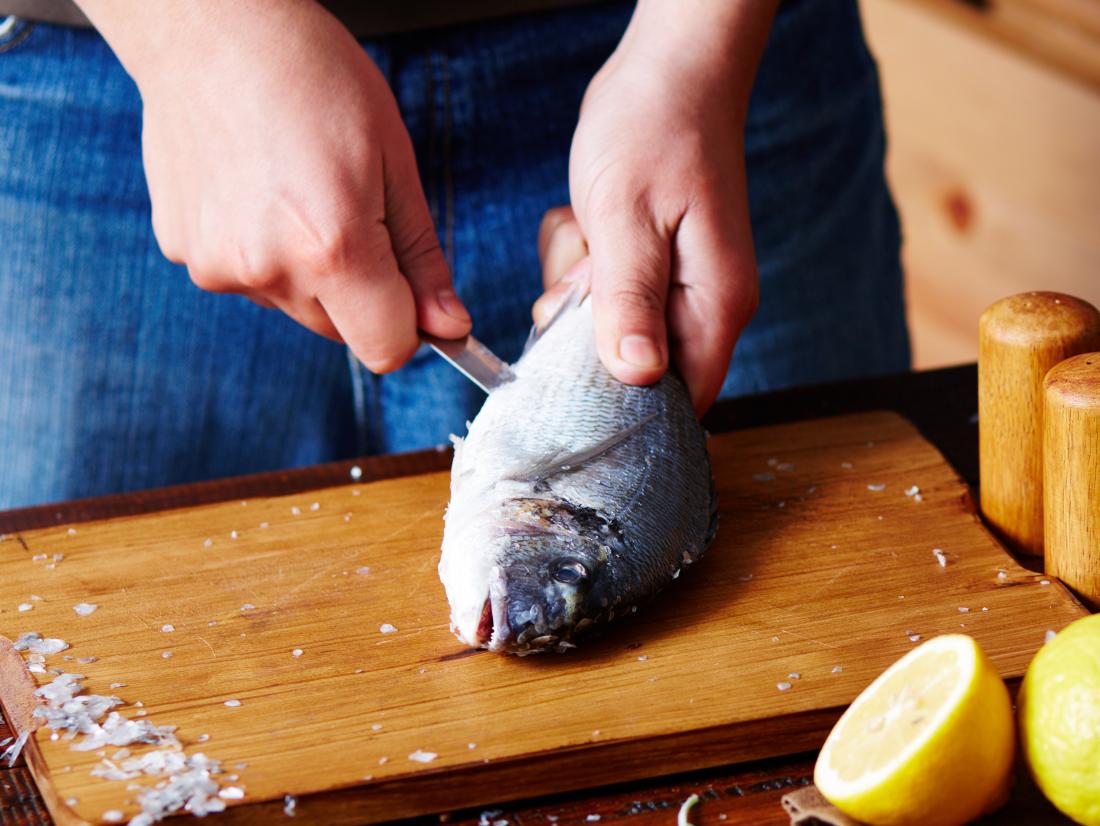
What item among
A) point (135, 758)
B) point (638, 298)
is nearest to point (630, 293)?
point (638, 298)

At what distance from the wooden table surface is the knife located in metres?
0.18

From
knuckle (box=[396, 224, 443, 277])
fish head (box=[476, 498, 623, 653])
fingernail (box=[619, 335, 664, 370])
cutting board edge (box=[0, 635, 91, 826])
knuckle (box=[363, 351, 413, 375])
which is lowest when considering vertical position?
cutting board edge (box=[0, 635, 91, 826])

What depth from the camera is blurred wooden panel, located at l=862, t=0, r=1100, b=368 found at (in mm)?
3676

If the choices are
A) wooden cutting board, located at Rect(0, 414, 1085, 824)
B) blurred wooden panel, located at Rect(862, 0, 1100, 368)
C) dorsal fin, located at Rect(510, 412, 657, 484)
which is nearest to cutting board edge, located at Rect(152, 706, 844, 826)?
wooden cutting board, located at Rect(0, 414, 1085, 824)

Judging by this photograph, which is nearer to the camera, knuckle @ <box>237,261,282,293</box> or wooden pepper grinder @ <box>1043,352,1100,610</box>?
wooden pepper grinder @ <box>1043,352,1100,610</box>

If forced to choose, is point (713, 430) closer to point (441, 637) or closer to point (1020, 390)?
point (1020, 390)

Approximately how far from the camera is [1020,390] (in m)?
1.31

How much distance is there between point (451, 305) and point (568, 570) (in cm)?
43

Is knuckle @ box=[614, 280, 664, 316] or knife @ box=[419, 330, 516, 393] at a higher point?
knuckle @ box=[614, 280, 664, 316]

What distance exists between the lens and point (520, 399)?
1364mm

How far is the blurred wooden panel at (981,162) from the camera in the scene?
12.1 feet

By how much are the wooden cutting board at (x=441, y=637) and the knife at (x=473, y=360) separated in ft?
0.51

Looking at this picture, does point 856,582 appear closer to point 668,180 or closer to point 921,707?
point 921,707

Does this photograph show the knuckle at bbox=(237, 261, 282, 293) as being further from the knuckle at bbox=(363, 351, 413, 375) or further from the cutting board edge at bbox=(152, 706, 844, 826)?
the cutting board edge at bbox=(152, 706, 844, 826)
